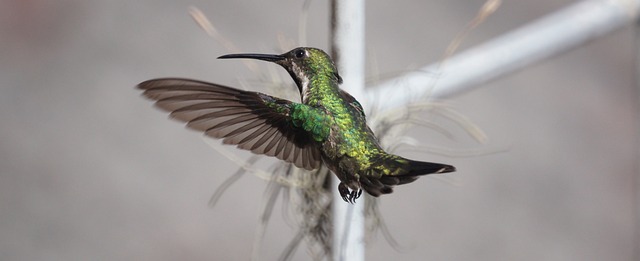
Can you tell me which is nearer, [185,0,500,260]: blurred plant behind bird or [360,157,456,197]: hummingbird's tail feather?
[360,157,456,197]: hummingbird's tail feather

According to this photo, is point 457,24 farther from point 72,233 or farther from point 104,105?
point 72,233

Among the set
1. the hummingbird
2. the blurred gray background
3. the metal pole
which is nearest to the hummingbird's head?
the hummingbird

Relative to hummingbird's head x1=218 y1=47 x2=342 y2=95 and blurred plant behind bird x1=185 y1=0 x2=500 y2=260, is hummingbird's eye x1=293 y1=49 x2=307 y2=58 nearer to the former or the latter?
hummingbird's head x1=218 y1=47 x2=342 y2=95

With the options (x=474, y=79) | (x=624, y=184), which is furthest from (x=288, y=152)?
(x=624, y=184)

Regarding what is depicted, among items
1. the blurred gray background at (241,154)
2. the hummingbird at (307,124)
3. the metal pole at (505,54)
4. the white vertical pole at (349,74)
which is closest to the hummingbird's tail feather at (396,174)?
the hummingbird at (307,124)

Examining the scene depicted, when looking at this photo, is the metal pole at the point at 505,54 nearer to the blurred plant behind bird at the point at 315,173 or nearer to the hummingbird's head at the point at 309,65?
the blurred plant behind bird at the point at 315,173

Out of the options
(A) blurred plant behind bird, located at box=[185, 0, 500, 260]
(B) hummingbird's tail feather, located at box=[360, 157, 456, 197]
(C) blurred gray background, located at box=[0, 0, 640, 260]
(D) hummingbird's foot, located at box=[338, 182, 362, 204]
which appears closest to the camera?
(B) hummingbird's tail feather, located at box=[360, 157, 456, 197]

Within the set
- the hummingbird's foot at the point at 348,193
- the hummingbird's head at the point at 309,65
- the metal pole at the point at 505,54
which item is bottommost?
the hummingbird's foot at the point at 348,193

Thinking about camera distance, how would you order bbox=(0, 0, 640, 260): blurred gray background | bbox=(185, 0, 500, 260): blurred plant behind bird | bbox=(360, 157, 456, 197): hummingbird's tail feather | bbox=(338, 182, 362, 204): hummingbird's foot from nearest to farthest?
bbox=(360, 157, 456, 197): hummingbird's tail feather, bbox=(338, 182, 362, 204): hummingbird's foot, bbox=(185, 0, 500, 260): blurred plant behind bird, bbox=(0, 0, 640, 260): blurred gray background
